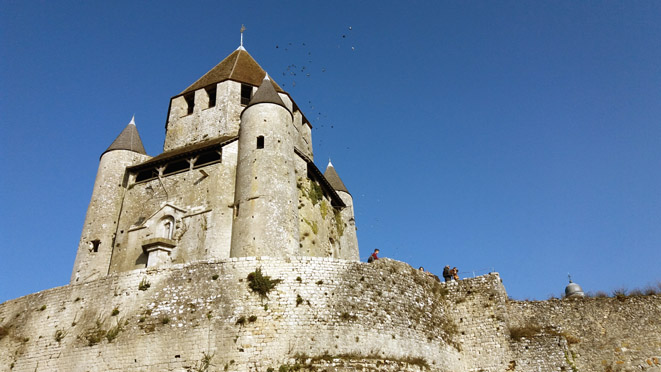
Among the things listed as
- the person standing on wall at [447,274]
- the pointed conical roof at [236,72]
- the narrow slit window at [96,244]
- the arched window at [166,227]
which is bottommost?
the person standing on wall at [447,274]

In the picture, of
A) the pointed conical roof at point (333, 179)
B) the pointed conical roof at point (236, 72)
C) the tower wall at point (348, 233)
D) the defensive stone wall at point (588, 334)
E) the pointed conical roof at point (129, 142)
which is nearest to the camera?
the defensive stone wall at point (588, 334)

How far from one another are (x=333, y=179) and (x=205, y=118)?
29.8ft

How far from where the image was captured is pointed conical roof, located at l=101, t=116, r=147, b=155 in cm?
2777

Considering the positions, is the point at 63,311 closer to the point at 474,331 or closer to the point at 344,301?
the point at 344,301

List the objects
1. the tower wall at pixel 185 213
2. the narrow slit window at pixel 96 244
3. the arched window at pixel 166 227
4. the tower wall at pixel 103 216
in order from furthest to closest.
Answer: the narrow slit window at pixel 96 244, the arched window at pixel 166 227, the tower wall at pixel 103 216, the tower wall at pixel 185 213

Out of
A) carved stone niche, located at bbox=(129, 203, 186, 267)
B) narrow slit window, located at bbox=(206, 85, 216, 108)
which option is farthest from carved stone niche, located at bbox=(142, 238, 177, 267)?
narrow slit window, located at bbox=(206, 85, 216, 108)

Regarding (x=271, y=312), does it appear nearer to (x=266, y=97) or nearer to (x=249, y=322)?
(x=249, y=322)

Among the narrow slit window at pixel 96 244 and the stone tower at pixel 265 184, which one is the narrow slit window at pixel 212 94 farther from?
the narrow slit window at pixel 96 244

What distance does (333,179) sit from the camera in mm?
34188

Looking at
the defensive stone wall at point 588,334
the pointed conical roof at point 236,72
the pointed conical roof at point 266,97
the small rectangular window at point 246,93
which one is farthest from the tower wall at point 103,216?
the defensive stone wall at point 588,334

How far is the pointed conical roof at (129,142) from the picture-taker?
91.1 ft

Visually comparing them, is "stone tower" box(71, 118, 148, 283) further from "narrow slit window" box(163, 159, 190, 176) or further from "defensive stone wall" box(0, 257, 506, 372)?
"defensive stone wall" box(0, 257, 506, 372)

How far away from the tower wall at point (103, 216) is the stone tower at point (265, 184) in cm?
635

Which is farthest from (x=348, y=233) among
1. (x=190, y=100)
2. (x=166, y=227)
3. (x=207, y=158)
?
(x=190, y=100)
